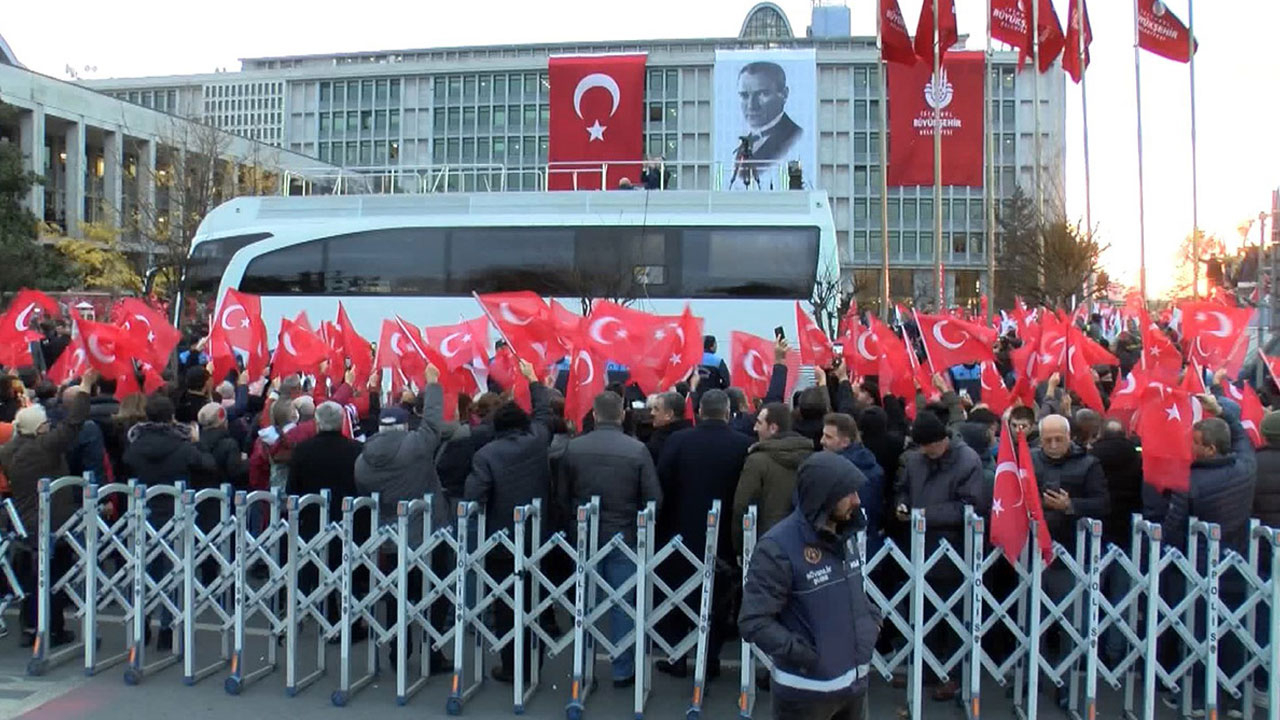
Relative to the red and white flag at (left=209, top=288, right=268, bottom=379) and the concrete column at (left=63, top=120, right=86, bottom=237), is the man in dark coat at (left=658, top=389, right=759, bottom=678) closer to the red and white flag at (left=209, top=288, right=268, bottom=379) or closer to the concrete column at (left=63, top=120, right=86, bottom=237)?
the red and white flag at (left=209, top=288, right=268, bottom=379)

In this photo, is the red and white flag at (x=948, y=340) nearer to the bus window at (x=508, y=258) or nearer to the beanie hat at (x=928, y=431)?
the beanie hat at (x=928, y=431)

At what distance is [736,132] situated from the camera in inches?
2653

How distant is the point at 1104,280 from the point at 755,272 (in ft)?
76.9

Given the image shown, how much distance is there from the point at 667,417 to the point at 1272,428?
381 centimetres

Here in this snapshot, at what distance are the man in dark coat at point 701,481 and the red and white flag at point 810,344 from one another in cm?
547

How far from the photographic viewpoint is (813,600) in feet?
15.5

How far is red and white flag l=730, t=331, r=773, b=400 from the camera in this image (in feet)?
42.2

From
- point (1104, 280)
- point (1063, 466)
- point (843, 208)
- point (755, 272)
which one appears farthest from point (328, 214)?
point (843, 208)

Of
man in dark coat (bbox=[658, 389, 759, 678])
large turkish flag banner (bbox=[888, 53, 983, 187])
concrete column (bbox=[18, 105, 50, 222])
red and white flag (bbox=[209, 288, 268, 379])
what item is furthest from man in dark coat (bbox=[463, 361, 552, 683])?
concrete column (bbox=[18, 105, 50, 222])

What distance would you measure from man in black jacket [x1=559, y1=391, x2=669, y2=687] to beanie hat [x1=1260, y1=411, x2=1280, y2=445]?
374cm

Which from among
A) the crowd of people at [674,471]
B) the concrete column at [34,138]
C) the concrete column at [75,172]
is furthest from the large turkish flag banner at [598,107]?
the concrete column at [75,172]

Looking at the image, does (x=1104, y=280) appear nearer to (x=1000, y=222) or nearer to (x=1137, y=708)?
(x=1000, y=222)

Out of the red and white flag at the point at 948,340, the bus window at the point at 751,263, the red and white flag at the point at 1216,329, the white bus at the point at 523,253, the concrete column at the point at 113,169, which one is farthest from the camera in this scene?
the concrete column at the point at 113,169

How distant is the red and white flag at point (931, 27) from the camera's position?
94.5ft
